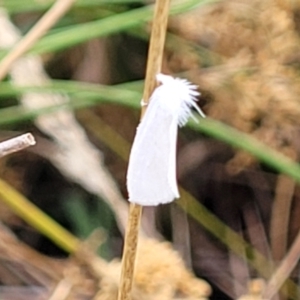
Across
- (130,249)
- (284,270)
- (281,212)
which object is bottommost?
(130,249)

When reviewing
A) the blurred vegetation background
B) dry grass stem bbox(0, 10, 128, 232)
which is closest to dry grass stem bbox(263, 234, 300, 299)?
the blurred vegetation background

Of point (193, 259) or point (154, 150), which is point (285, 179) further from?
point (154, 150)

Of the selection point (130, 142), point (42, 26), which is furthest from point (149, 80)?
point (130, 142)

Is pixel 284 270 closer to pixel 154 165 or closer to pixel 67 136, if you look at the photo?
pixel 67 136

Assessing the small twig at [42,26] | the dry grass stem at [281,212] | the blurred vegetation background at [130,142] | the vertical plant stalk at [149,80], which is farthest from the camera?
the dry grass stem at [281,212]

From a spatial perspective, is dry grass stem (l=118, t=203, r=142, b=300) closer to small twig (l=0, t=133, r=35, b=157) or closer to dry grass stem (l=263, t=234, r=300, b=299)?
small twig (l=0, t=133, r=35, b=157)

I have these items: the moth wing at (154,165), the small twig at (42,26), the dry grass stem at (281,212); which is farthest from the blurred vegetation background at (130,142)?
the moth wing at (154,165)

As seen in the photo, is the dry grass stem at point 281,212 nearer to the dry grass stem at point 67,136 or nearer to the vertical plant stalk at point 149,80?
the dry grass stem at point 67,136

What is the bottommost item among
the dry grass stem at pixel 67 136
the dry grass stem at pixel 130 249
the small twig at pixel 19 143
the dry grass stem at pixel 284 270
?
the dry grass stem at pixel 130 249
